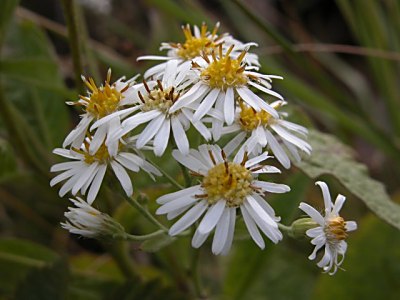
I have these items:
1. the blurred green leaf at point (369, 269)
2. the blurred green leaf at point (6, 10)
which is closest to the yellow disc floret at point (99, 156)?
the blurred green leaf at point (6, 10)

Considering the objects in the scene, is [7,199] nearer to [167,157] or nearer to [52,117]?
[52,117]

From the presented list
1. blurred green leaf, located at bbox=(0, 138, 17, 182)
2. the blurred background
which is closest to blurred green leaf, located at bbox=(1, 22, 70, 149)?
the blurred background

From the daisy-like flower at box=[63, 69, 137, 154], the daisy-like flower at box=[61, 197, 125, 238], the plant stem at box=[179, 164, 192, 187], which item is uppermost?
the daisy-like flower at box=[63, 69, 137, 154]

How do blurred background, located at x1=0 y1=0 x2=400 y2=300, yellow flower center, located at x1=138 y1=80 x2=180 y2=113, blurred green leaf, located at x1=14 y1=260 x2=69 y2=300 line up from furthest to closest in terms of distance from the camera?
1. blurred background, located at x1=0 y1=0 x2=400 y2=300
2. blurred green leaf, located at x1=14 y1=260 x2=69 y2=300
3. yellow flower center, located at x1=138 y1=80 x2=180 y2=113

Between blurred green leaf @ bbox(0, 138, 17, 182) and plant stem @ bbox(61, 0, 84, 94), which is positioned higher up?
plant stem @ bbox(61, 0, 84, 94)

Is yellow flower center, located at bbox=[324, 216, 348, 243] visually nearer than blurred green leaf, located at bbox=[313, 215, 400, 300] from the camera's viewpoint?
Yes

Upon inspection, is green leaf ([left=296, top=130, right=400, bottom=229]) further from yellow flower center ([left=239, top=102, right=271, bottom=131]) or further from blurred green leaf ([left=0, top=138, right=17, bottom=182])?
blurred green leaf ([left=0, top=138, right=17, bottom=182])

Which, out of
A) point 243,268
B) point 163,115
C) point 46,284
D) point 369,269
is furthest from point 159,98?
point 369,269

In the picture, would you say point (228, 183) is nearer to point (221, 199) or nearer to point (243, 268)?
point (221, 199)
